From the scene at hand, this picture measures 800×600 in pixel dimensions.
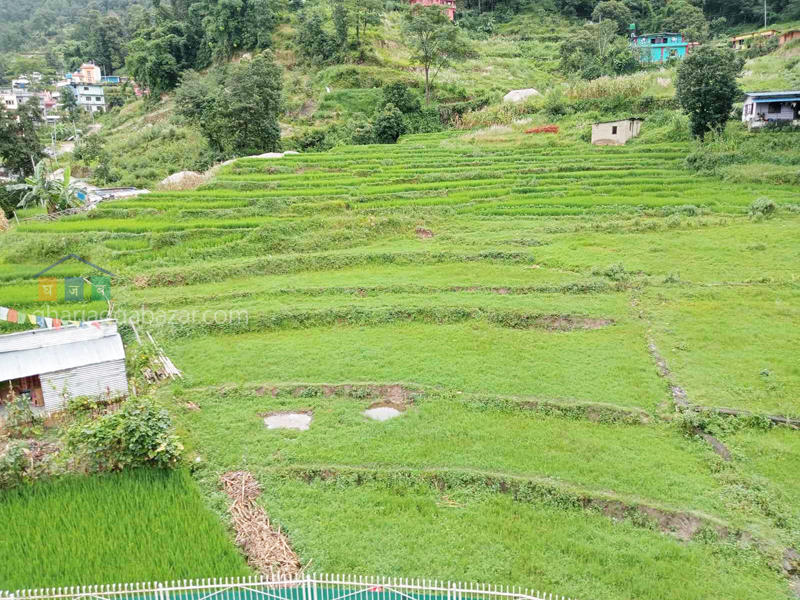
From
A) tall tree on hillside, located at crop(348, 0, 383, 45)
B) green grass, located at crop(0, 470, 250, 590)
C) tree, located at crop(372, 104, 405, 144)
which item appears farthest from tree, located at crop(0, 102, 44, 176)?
green grass, located at crop(0, 470, 250, 590)

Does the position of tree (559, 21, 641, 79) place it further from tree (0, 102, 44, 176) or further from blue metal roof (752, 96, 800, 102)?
tree (0, 102, 44, 176)

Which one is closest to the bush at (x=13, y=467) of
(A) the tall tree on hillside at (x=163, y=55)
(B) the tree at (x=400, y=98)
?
(B) the tree at (x=400, y=98)

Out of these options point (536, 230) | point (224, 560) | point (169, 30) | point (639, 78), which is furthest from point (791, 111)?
point (169, 30)

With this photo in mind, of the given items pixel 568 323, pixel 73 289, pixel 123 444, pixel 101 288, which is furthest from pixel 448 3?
pixel 123 444

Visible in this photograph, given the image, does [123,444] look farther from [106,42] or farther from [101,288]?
[106,42]

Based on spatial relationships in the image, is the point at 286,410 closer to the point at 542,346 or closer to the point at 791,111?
the point at 542,346

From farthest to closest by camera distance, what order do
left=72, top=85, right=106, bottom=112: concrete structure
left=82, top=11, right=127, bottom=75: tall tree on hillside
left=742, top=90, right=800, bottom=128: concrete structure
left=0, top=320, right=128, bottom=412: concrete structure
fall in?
left=82, top=11, right=127, bottom=75: tall tree on hillside
left=72, top=85, right=106, bottom=112: concrete structure
left=742, top=90, right=800, bottom=128: concrete structure
left=0, top=320, right=128, bottom=412: concrete structure

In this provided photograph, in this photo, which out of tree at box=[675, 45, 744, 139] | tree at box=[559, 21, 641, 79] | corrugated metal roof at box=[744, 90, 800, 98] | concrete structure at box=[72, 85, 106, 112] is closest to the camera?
tree at box=[675, 45, 744, 139]
